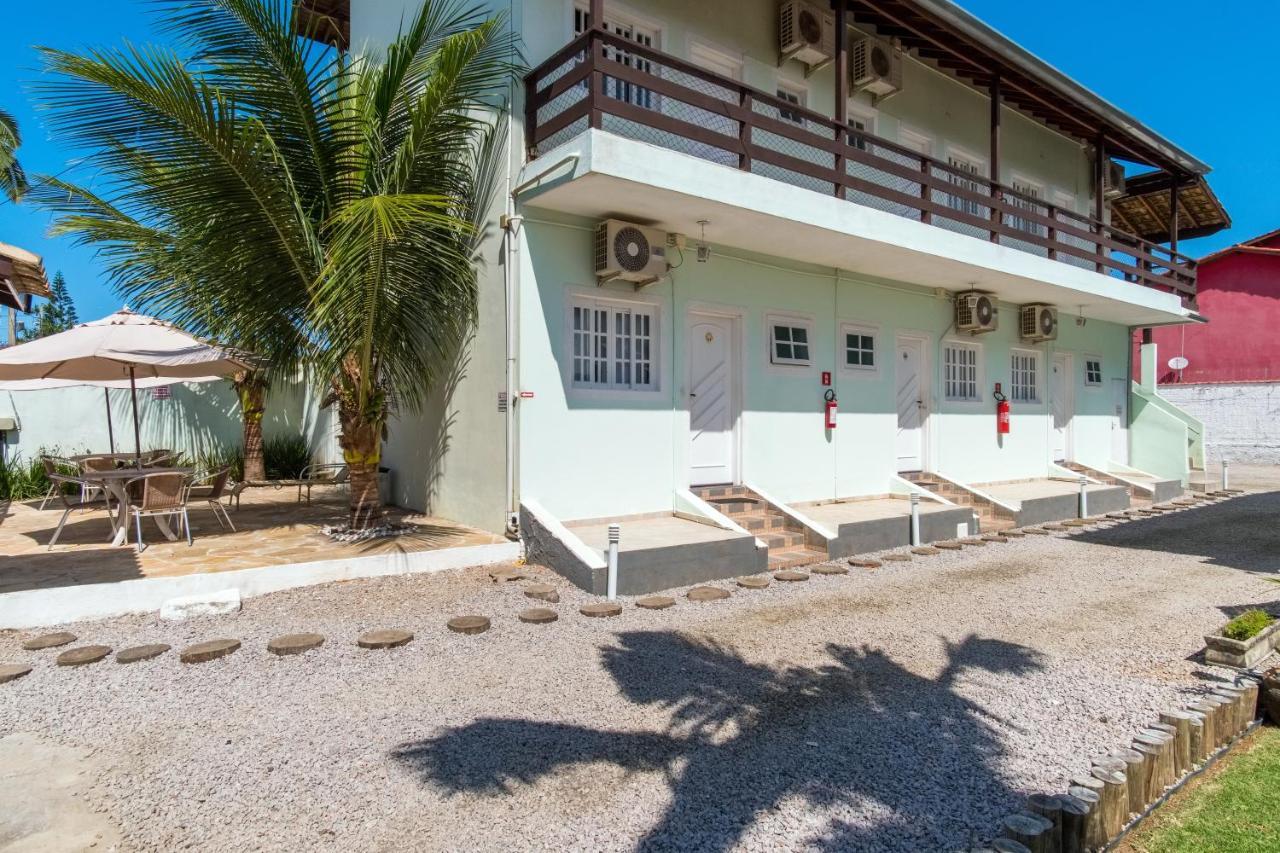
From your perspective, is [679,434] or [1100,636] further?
[679,434]

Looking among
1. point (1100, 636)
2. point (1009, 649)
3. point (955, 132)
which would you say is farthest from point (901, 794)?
point (955, 132)

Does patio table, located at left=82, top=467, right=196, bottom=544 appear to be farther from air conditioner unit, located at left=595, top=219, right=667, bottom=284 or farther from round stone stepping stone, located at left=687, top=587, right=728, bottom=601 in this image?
round stone stepping stone, located at left=687, top=587, right=728, bottom=601

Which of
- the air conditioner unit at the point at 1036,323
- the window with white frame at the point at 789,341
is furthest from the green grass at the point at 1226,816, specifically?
the air conditioner unit at the point at 1036,323

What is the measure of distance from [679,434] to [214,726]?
602 centimetres

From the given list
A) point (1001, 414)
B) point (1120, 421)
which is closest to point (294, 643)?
point (1001, 414)

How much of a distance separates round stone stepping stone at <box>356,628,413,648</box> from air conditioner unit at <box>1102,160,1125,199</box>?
1707cm

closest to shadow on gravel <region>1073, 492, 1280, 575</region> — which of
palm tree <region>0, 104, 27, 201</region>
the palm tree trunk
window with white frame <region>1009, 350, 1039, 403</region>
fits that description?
window with white frame <region>1009, 350, 1039, 403</region>

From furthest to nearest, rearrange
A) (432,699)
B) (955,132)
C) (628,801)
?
(955,132) < (432,699) < (628,801)

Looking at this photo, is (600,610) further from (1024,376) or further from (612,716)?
(1024,376)

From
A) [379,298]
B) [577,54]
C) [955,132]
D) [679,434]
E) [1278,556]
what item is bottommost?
[1278,556]

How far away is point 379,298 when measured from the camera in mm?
6863

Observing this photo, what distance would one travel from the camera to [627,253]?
26.5 ft

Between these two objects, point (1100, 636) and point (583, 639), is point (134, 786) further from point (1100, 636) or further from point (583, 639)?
point (1100, 636)

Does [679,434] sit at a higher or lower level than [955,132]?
lower
